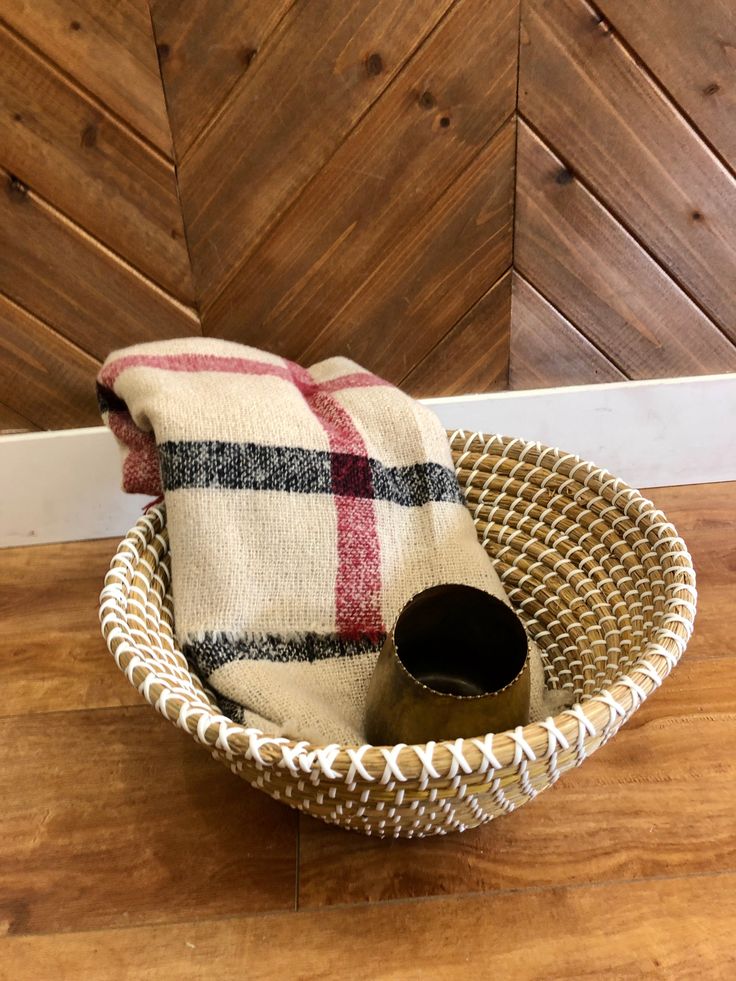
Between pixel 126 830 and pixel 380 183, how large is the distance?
636mm

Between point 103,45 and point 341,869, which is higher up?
point 103,45

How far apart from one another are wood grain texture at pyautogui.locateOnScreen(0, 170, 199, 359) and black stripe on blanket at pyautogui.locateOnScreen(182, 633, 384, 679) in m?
0.38

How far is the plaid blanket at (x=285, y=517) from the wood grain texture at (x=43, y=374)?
187mm

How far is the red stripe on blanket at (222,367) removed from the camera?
639 mm

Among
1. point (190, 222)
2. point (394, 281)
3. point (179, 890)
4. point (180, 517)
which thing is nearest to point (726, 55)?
point (394, 281)

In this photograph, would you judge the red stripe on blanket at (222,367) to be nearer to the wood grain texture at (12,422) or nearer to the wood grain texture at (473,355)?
the wood grain texture at (473,355)

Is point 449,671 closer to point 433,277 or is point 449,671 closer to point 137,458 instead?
point 137,458

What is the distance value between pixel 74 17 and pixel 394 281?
0.37m

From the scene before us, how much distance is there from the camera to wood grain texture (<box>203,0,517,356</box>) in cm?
69

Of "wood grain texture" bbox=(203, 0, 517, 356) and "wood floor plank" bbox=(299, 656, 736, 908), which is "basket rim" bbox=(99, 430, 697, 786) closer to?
"wood floor plank" bbox=(299, 656, 736, 908)

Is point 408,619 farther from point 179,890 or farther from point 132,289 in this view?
point 132,289

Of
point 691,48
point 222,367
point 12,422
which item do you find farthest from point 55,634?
point 691,48

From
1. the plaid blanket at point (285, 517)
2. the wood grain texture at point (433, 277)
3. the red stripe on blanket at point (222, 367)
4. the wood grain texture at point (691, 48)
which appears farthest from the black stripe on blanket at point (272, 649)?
the wood grain texture at point (691, 48)

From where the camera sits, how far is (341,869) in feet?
1.88
